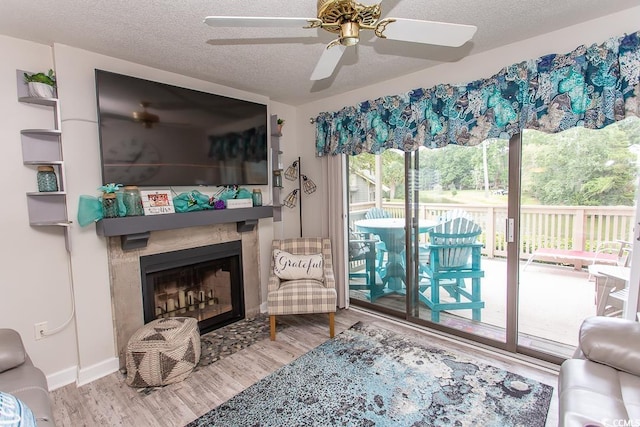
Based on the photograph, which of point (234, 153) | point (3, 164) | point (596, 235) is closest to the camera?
point (3, 164)

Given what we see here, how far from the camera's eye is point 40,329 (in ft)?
7.38

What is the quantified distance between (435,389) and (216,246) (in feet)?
7.13

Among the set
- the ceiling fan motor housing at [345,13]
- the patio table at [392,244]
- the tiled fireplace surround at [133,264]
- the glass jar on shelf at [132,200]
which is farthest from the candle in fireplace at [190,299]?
the ceiling fan motor housing at [345,13]

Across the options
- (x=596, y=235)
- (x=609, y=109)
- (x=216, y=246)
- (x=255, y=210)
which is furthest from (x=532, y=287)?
(x=216, y=246)

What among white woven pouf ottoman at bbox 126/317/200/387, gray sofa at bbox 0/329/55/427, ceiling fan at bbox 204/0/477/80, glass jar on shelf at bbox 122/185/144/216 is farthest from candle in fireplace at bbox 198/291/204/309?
ceiling fan at bbox 204/0/477/80

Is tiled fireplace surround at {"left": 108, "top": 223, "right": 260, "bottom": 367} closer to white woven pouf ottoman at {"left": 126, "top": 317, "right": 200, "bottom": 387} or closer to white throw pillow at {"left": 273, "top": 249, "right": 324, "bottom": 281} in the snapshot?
white woven pouf ottoman at {"left": 126, "top": 317, "right": 200, "bottom": 387}

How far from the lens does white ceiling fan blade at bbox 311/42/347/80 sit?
163 centimetres

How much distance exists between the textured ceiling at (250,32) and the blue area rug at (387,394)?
213 cm

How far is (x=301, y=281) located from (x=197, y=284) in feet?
3.40

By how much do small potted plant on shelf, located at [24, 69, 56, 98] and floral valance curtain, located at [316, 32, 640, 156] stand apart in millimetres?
2397

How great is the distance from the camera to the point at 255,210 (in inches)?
124

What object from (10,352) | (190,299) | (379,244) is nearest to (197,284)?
(190,299)

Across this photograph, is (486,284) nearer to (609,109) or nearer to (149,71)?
(609,109)

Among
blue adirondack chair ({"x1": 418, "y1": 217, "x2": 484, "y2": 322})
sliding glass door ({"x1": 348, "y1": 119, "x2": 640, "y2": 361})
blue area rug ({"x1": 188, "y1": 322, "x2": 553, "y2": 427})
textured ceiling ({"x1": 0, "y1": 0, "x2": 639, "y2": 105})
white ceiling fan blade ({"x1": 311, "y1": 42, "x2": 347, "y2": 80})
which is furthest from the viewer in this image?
blue adirondack chair ({"x1": 418, "y1": 217, "x2": 484, "y2": 322})
